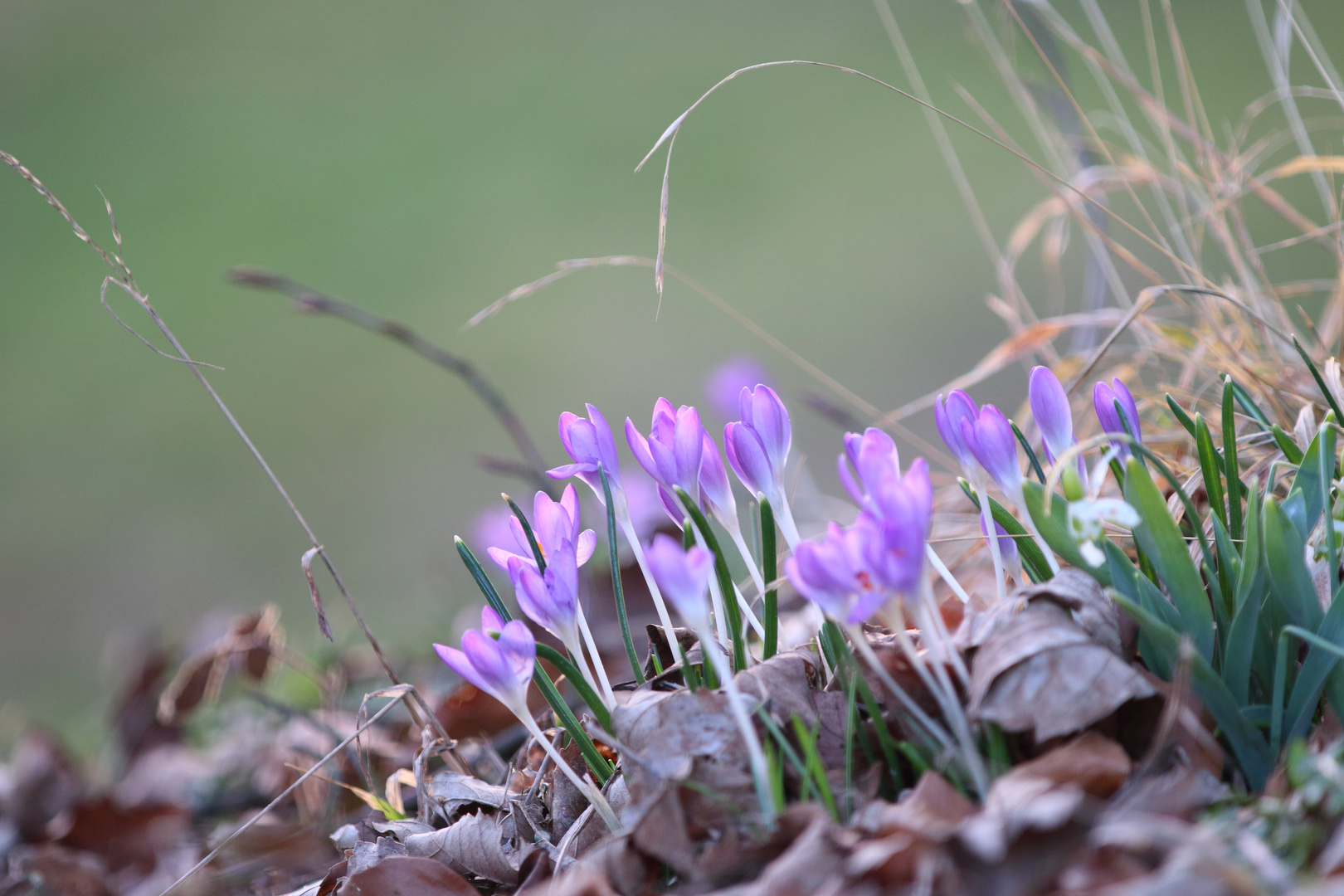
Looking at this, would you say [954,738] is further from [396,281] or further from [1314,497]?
[396,281]

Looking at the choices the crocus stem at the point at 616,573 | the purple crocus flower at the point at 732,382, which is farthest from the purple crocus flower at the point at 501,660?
the purple crocus flower at the point at 732,382

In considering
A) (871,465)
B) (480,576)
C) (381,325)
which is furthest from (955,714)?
(381,325)

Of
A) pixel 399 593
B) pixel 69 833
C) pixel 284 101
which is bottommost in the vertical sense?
pixel 399 593

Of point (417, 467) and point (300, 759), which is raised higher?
point (300, 759)

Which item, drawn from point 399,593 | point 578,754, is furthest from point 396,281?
point 578,754

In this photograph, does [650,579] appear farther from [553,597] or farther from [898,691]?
[898,691]

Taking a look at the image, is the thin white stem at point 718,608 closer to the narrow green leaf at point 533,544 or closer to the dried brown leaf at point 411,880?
the narrow green leaf at point 533,544

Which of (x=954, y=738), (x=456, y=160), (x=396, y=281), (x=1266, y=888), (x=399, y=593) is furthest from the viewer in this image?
(x=456, y=160)

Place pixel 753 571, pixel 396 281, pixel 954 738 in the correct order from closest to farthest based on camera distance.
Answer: pixel 954 738 → pixel 753 571 → pixel 396 281
